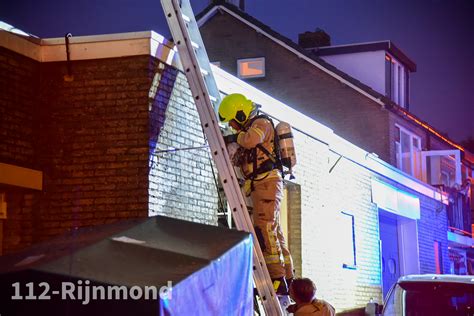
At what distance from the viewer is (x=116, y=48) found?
8.90 meters

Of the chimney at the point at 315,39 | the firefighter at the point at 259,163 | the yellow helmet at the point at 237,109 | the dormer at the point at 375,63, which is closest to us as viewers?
the firefighter at the point at 259,163

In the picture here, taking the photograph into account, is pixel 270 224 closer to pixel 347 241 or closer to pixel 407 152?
pixel 347 241

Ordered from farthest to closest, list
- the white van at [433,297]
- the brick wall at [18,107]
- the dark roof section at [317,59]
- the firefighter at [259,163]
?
the dark roof section at [317,59] → the white van at [433,297] → the brick wall at [18,107] → the firefighter at [259,163]

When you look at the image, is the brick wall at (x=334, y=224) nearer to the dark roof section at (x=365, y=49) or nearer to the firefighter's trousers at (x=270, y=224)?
the firefighter's trousers at (x=270, y=224)

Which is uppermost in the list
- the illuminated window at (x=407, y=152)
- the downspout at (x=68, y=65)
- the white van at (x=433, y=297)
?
the illuminated window at (x=407, y=152)

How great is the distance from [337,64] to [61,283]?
2202 centimetres

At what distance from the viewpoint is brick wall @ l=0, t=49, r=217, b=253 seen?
8664 mm

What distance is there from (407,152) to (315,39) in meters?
5.32

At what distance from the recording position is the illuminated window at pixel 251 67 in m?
24.9

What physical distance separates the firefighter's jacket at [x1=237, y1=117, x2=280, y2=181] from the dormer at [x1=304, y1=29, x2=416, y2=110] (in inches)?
670

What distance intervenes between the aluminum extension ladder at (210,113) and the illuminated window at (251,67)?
628 inches

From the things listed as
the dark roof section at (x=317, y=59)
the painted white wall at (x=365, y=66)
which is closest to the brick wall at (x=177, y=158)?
the dark roof section at (x=317, y=59)

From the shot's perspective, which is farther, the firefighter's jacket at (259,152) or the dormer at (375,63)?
the dormer at (375,63)

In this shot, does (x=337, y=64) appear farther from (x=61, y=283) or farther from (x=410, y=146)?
(x=61, y=283)
